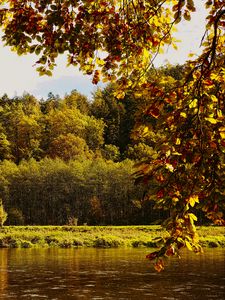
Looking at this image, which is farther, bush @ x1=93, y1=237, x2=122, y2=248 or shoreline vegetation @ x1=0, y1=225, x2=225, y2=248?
bush @ x1=93, y1=237, x2=122, y2=248

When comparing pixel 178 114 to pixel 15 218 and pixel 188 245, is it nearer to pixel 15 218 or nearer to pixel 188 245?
pixel 188 245

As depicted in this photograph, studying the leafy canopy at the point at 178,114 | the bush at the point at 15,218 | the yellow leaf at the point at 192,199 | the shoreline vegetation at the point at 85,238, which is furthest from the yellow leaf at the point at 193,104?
the bush at the point at 15,218

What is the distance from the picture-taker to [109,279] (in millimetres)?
25047

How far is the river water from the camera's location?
20.7 meters

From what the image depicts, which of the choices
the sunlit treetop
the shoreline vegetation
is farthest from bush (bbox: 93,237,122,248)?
the sunlit treetop

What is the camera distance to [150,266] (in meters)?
30.7

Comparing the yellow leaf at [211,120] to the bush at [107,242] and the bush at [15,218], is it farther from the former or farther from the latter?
the bush at [15,218]

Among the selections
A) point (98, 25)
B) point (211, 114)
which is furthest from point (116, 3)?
point (211, 114)

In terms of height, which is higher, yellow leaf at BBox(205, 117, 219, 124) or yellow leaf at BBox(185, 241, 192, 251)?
yellow leaf at BBox(205, 117, 219, 124)

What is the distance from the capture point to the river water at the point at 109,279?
20.7 metres

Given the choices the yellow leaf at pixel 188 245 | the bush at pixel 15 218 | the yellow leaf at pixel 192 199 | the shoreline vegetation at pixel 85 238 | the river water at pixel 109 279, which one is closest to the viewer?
the yellow leaf at pixel 188 245

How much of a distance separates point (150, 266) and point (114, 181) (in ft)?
191

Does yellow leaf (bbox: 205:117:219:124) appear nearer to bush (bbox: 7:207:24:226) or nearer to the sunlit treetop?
the sunlit treetop

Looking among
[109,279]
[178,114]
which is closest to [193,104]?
[178,114]
